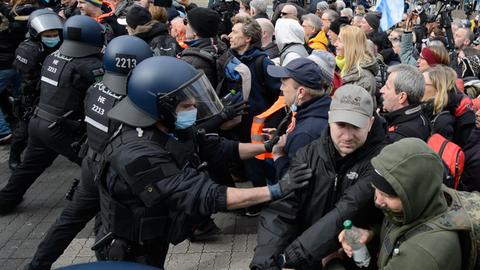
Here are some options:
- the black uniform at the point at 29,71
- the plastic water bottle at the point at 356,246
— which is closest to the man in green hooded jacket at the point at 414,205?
the plastic water bottle at the point at 356,246

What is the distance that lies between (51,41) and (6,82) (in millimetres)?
2360

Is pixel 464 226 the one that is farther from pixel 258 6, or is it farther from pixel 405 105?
pixel 258 6

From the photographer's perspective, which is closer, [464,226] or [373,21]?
[464,226]

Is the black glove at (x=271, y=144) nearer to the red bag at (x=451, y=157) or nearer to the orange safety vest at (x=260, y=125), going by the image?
the orange safety vest at (x=260, y=125)

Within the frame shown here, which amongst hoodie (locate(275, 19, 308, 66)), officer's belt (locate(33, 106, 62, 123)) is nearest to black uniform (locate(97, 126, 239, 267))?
officer's belt (locate(33, 106, 62, 123))

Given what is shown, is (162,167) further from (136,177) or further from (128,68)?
(128,68)

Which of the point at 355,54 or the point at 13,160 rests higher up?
the point at 355,54

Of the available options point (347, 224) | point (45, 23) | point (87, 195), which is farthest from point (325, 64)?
point (45, 23)

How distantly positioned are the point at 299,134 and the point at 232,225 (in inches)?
93.1

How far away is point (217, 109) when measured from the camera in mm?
3453

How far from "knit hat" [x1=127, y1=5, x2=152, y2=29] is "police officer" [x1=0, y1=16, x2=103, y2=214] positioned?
1.03m

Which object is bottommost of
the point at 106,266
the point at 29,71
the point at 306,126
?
the point at 29,71

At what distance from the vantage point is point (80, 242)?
16.4 ft

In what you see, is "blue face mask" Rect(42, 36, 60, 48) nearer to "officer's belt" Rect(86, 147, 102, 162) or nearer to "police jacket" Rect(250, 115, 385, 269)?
"officer's belt" Rect(86, 147, 102, 162)
